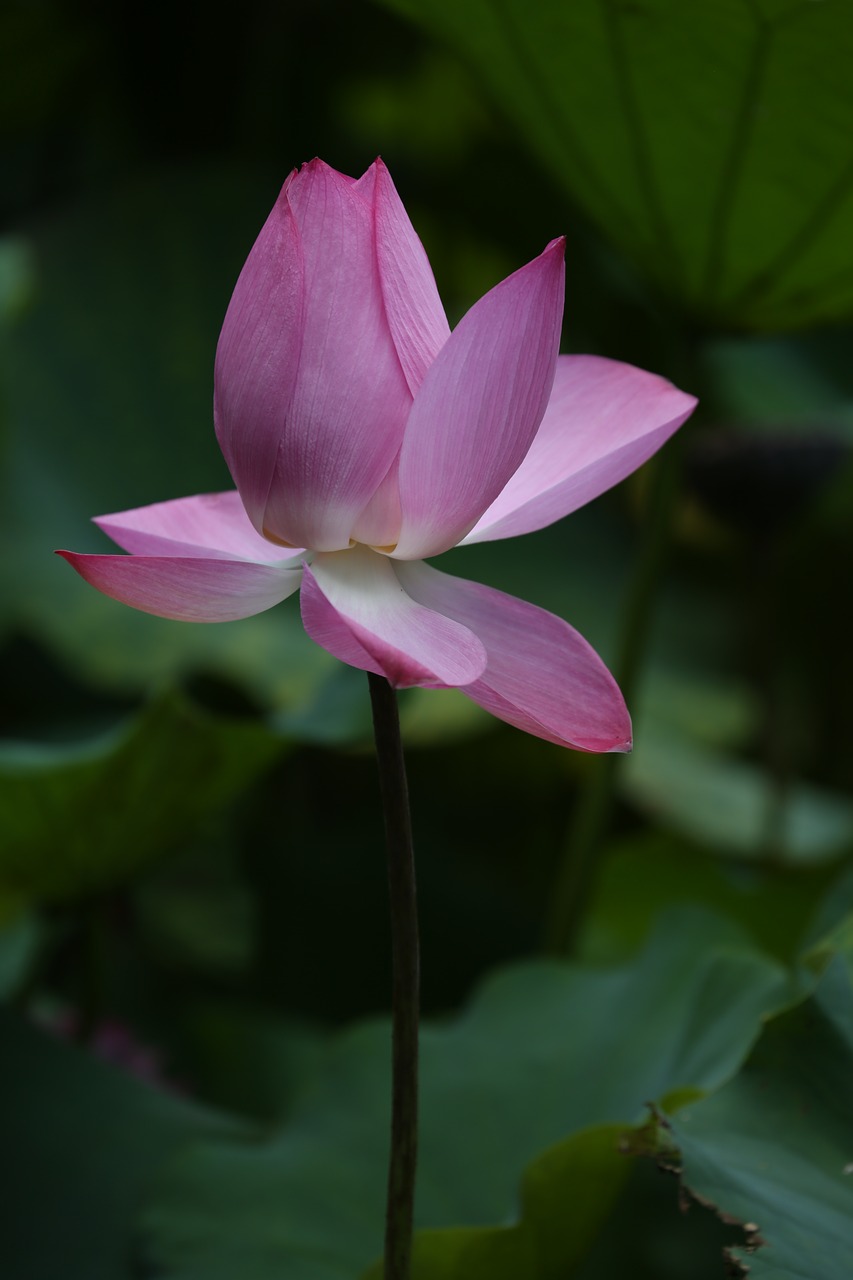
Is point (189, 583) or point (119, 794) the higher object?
point (119, 794)

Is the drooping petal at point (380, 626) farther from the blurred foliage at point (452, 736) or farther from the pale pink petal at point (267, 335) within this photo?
the blurred foliage at point (452, 736)

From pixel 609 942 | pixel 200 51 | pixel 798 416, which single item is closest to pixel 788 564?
pixel 798 416

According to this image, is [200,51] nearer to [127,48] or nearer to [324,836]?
[127,48]

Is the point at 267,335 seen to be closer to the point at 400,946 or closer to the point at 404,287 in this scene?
the point at 404,287

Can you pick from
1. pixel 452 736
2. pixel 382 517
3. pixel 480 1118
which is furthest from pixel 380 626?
pixel 452 736

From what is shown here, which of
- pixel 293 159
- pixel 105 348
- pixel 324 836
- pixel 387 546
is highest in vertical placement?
pixel 293 159

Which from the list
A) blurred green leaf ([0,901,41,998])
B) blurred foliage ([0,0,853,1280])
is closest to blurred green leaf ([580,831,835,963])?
blurred foliage ([0,0,853,1280])
